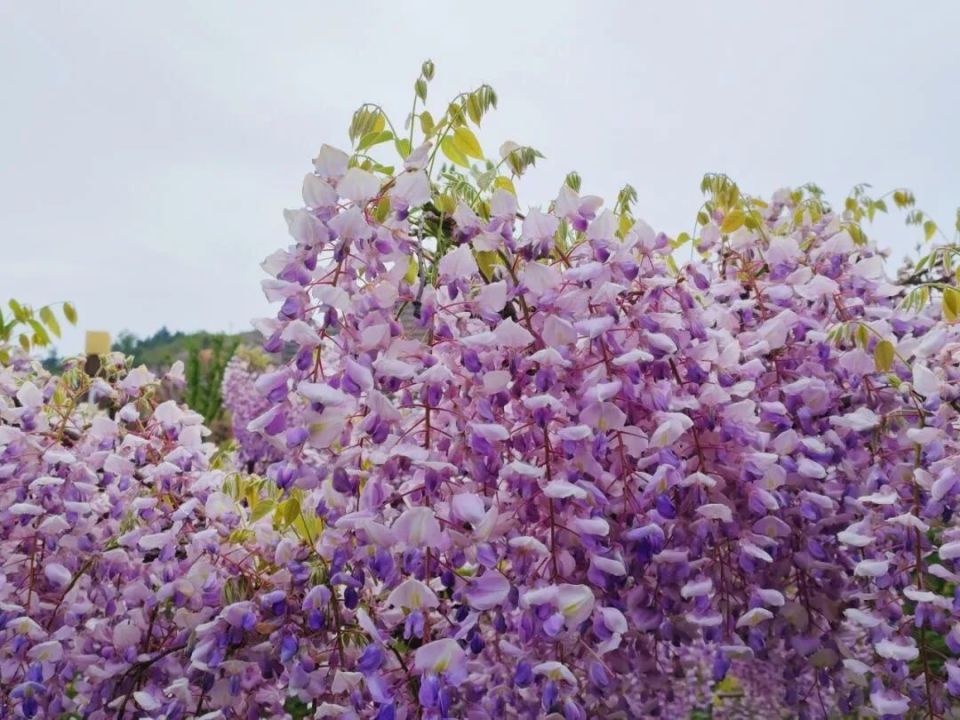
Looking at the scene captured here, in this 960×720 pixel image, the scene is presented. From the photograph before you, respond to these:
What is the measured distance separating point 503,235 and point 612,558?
43 centimetres

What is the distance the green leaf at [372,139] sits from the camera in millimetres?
1121

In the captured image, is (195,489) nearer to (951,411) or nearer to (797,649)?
(797,649)

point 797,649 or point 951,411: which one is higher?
point 951,411

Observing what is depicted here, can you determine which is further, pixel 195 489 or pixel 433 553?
pixel 195 489

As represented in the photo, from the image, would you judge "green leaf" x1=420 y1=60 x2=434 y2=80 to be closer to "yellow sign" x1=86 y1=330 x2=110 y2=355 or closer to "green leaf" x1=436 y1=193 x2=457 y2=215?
"green leaf" x1=436 y1=193 x2=457 y2=215

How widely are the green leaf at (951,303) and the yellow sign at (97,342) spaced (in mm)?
2347

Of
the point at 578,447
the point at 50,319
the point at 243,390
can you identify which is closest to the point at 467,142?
the point at 578,447

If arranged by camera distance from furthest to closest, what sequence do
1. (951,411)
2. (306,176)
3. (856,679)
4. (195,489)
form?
(195,489) → (856,679) → (951,411) → (306,176)

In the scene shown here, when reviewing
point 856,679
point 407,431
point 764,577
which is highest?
point 407,431

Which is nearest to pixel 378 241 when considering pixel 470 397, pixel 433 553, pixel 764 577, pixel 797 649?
pixel 470 397

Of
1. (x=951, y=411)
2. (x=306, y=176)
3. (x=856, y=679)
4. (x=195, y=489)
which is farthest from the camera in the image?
(x=195, y=489)

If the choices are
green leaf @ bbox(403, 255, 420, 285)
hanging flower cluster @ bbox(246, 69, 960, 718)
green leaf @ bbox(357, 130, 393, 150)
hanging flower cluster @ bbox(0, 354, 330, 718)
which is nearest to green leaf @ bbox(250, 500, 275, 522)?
hanging flower cluster @ bbox(0, 354, 330, 718)

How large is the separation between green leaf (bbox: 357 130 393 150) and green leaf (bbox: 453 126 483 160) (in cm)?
10

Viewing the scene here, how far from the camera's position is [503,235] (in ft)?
3.58
